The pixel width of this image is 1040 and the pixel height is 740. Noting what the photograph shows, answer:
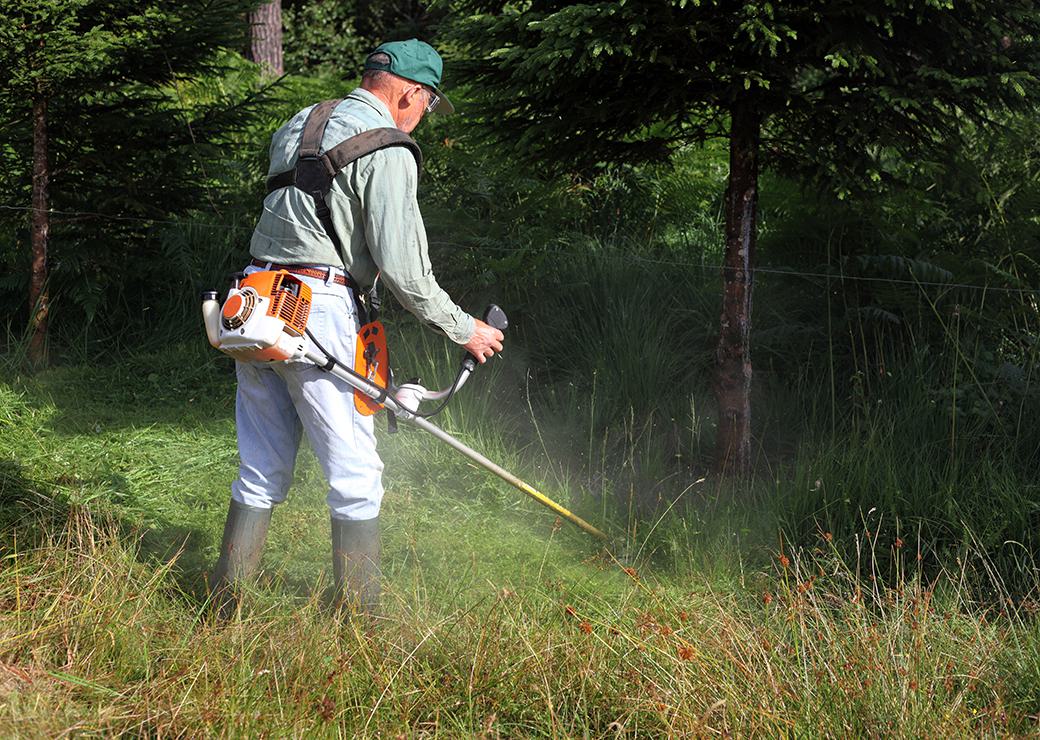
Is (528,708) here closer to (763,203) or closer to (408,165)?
(408,165)

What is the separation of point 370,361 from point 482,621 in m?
1.01

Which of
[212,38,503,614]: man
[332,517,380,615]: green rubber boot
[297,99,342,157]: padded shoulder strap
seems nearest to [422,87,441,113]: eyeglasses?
[212,38,503,614]: man

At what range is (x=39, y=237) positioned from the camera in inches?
273

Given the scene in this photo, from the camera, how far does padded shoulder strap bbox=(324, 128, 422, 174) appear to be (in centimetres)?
375

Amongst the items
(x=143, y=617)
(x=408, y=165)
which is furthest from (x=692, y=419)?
(x=143, y=617)

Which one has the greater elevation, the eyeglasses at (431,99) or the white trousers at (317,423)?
the eyeglasses at (431,99)

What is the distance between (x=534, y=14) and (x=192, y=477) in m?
2.85

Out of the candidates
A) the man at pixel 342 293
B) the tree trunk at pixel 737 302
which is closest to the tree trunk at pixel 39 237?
the man at pixel 342 293

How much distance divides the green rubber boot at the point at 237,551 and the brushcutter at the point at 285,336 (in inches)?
23.5

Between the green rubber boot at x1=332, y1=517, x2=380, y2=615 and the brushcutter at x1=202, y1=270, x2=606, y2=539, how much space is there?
0.42 m

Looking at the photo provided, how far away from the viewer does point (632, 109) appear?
5.23m

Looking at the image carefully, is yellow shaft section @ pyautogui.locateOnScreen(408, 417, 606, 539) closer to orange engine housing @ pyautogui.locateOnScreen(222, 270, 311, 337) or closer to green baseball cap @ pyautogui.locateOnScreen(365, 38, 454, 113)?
orange engine housing @ pyautogui.locateOnScreen(222, 270, 311, 337)

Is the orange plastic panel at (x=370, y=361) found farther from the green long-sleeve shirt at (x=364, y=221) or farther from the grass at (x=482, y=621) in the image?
the grass at (x=482, y=621)

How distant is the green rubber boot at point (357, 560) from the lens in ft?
13.2
